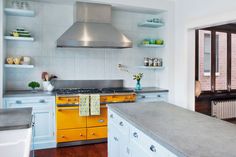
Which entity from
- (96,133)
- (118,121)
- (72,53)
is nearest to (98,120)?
(96,133)

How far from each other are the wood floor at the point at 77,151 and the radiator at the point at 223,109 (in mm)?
2989

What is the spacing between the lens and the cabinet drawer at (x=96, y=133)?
3891 millimetres

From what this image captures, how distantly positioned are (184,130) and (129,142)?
0.64 meters

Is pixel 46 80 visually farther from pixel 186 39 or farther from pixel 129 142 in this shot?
pixel 186 39

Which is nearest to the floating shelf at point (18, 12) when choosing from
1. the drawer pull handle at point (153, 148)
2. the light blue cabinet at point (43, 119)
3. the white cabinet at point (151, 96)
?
the light blue cabinet at point (43, 119)

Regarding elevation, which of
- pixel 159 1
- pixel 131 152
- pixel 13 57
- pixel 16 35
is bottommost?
pixel 131 152

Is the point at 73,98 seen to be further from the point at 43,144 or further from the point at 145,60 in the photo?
the point at 145,60

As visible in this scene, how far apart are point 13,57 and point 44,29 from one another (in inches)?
30.1

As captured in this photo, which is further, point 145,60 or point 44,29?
point 145,60

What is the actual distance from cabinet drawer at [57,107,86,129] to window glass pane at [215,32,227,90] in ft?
11.7

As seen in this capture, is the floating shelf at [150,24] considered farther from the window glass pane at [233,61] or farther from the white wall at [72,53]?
the window glass pane at [233,61]

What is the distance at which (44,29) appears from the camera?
4.23m

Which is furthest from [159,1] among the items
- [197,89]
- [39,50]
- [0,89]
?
[0,89]

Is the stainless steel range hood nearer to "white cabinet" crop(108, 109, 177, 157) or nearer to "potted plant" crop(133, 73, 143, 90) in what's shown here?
"potted plant" crop(133, 73, 143, 90)
